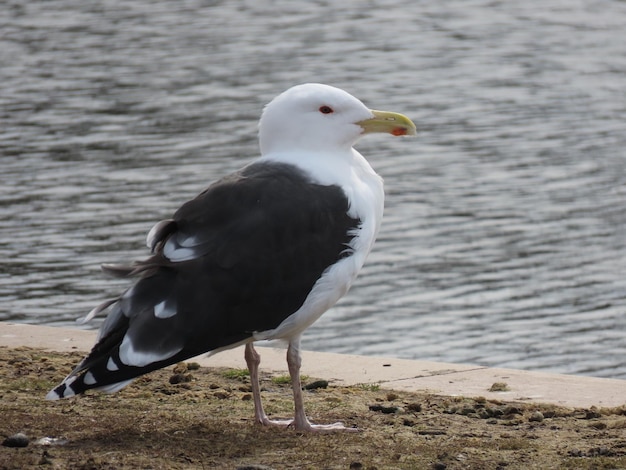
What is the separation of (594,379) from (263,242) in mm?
2620

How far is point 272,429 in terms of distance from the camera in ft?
21.6

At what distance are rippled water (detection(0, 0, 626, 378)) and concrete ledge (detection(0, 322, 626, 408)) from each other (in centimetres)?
174

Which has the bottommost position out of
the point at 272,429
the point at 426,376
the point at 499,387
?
the point at 426,376

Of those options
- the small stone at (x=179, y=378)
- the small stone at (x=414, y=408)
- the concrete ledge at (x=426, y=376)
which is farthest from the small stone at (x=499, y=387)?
the small stone at (x=179, y=378)

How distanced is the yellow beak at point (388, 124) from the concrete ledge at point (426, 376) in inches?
56.4

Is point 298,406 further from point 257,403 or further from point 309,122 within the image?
point 309,122

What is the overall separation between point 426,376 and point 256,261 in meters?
2.10

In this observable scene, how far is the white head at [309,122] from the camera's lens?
6793mm

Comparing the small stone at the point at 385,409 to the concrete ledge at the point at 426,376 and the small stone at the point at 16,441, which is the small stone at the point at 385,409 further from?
the small stone at the point at 16,441

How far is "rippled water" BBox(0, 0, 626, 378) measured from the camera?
11.2 meters

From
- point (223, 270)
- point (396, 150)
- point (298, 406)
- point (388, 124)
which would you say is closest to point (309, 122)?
point (388, 124)

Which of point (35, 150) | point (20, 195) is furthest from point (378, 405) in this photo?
point (35, 150)

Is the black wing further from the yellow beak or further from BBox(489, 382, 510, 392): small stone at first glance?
BBox(489, 382, 510, 392): small stone

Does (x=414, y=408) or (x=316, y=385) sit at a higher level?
(x=414, y=408)
